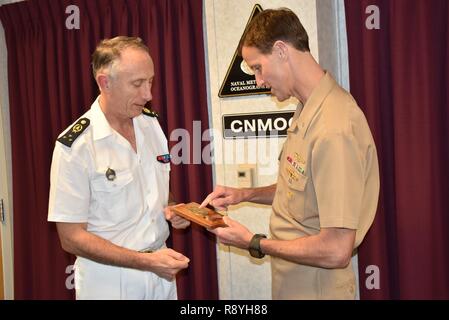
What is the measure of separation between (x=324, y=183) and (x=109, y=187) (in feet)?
2.86

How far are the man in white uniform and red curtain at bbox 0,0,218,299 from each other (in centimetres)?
98

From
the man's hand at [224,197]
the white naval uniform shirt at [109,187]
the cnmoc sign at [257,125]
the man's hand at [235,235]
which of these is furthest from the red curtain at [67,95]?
the man's hand at [235,235]

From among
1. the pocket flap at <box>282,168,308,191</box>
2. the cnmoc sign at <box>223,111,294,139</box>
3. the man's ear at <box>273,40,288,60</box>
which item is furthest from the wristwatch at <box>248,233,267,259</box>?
the cnmoc sign at <box>223,111,294,139</box>

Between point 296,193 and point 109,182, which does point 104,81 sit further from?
point 296,193

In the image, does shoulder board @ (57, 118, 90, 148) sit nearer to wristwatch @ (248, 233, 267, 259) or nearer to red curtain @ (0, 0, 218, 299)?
wristwatch @ (248, 233, 267, 259)

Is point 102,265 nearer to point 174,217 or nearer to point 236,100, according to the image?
point 174,217

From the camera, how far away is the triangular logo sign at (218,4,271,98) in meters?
2.67

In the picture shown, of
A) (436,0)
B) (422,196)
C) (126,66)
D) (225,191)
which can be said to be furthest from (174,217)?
(436,0)

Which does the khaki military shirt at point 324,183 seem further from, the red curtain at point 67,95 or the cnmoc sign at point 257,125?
the red curtain at point 67,95

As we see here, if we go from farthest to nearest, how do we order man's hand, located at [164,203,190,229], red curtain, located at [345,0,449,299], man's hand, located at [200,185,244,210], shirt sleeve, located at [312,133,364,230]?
red curtain, located at [345,0,449,299]
man's hand, located at [200,185,244,210]
man's hand, located at [164,203,190,229]
shirt sleeve, located at [312,133,364,230]

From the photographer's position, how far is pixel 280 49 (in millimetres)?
1710

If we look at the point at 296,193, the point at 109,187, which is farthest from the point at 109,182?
the point at 296,193

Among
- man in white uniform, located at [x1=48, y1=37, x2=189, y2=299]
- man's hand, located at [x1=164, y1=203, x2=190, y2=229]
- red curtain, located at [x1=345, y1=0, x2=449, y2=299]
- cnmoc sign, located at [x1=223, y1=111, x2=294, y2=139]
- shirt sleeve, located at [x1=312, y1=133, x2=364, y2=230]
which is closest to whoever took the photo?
shirt sleeve, located at [x1=312, y1=133, x2=364, y2=230]
